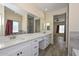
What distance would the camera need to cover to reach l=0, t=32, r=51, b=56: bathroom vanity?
4.12 feet

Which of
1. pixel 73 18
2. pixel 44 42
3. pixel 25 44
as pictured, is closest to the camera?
pixel 25 44

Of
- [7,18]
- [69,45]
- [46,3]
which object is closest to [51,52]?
[69,45]

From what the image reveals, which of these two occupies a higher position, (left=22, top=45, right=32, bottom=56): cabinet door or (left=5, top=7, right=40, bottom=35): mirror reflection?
(left=5, top=7, right=40, bottom=35): mirror reflection

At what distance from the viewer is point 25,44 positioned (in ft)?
5.27

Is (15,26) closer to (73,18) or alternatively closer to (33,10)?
(33,10)

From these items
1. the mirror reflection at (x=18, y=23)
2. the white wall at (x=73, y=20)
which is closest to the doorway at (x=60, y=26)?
the white wall at (x=73, y=20)

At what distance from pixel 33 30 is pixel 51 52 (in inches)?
21.9

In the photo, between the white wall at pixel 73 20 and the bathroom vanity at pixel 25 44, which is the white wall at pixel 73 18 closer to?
the white wall at pixel 73 20

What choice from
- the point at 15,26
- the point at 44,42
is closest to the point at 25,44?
the point at 15,26

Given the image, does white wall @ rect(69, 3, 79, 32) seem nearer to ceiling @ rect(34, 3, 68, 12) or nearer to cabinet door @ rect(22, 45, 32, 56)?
ceiling @ rect(34, 3, 68, 12)

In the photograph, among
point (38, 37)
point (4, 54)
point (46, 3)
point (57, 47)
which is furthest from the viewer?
point (38, 37)

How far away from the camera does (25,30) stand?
182 centimetres

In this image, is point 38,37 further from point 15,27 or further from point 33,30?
→ point 15,27

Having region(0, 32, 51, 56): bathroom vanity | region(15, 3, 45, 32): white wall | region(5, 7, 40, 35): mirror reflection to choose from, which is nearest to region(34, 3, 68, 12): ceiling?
region(15, 3, 45, 32): white wall
